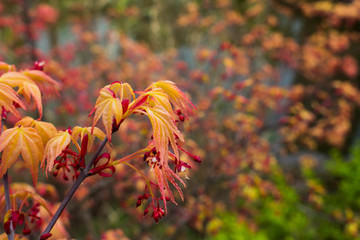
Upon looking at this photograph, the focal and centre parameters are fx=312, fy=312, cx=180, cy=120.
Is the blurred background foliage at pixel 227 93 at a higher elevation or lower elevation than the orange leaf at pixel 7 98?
lower

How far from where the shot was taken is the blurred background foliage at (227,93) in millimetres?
4859

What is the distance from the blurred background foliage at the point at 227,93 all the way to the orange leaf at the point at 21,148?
293 centimetres

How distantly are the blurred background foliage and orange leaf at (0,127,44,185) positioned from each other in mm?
2925

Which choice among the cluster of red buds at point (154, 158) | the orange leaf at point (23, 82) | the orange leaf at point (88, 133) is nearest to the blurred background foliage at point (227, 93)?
the orange leaf at point (23, 82)

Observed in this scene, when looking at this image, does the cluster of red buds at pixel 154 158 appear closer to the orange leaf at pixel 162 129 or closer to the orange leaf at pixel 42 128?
the orange leaf at pixel 162 129

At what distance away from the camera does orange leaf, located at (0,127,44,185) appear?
0.95m

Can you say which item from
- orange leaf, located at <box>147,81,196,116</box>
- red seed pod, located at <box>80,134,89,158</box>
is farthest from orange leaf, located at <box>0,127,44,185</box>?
orange leaf, located at <box>147,81,196,116</box>

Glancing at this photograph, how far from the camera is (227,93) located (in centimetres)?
378

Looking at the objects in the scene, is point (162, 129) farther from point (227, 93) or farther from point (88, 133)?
point (227, 93)

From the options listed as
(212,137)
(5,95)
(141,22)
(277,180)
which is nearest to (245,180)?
(212,137)

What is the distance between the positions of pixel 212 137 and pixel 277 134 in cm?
355

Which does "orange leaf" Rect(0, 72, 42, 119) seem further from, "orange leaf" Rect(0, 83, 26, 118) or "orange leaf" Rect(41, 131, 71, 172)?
"orange leaf" Rect(41, 131, 71, 172)

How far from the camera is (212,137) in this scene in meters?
5.37

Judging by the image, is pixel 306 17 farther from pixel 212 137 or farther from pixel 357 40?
pixel 212 137
